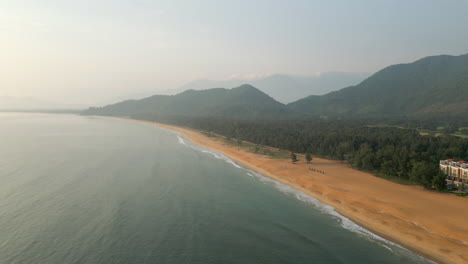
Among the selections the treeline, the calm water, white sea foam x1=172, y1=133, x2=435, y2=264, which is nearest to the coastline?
white sea foam x1=172, y1=133, x2=435, y2=264

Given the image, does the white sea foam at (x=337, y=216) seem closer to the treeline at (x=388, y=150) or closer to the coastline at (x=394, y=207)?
the coastline at (x=394, y=207)

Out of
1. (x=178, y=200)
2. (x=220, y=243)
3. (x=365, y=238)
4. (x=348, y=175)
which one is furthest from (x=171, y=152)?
(x=365, y=238)

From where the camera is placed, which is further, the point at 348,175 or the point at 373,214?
the point at 348,175

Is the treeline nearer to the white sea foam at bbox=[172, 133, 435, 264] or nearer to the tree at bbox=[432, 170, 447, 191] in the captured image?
the tree at bbox=[432, 170, 447, 191]

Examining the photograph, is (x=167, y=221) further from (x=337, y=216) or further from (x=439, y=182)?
(x=439, y=182)

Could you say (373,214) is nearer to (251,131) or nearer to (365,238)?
(365,238)
